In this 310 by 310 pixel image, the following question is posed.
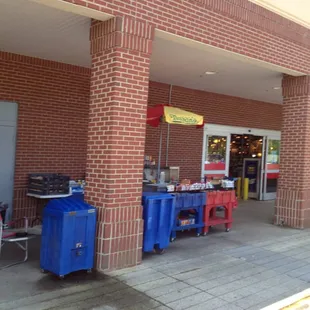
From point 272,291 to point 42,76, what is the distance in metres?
6.21

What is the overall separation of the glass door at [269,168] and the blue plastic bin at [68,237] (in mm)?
10067

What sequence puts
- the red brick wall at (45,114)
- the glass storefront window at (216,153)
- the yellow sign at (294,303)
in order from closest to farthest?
the yellow sign at (294,303) < the red brick wall at (45,114) < the glass storefront window at (216,153)

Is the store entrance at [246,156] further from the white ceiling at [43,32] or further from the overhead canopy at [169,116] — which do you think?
the white ceiling at [43,32]

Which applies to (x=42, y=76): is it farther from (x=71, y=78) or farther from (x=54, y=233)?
(x=54, y=233)

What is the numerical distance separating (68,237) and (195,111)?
7.46 metres

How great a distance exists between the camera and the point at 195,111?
37.7 feet

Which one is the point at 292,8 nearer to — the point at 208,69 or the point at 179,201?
the point at 208,69

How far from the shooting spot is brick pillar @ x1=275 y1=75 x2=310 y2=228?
8641mm

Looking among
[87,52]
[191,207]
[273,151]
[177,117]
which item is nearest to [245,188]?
[273,151]

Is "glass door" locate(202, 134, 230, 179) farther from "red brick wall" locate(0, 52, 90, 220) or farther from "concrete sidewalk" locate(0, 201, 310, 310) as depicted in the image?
"concrete sidewalk" locate(0, 201, 310, 310)

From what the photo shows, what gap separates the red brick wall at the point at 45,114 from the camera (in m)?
7.83

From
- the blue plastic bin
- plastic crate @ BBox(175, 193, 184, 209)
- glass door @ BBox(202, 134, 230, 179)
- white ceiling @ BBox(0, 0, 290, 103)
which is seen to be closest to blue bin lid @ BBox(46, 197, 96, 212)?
the blue plastic bin

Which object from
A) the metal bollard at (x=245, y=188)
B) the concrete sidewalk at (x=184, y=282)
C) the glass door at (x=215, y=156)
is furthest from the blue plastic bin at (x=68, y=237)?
the metal bollard at (x=245, y=188)

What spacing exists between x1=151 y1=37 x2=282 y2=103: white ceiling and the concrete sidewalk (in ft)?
12.0
